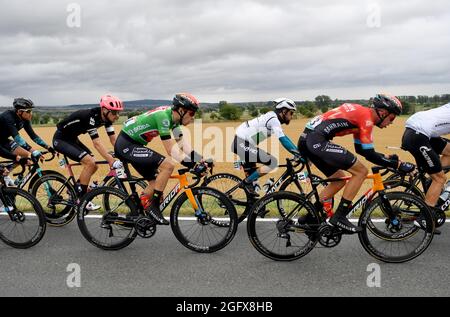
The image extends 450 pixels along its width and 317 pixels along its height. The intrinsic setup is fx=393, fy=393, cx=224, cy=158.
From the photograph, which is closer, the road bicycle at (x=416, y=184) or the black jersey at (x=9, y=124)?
the road bicycle at (x=416, y=184)

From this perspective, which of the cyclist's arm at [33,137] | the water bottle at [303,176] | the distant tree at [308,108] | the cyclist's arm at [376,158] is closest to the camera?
the cyclist's arm at [376,158]

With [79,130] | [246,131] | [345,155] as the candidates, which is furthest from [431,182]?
[79,130]

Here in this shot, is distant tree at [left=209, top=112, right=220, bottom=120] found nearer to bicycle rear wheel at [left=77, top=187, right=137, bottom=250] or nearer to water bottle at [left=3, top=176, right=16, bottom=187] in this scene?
water bottle at [left=3, top=176, right=16, bottom=187]

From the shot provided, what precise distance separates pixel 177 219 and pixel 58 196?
8.40 feet

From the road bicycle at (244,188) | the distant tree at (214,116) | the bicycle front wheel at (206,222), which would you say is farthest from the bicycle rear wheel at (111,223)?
the distant tree at (214,116)

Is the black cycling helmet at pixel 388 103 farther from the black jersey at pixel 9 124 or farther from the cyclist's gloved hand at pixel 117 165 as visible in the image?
the black jersey at pixel 9 124

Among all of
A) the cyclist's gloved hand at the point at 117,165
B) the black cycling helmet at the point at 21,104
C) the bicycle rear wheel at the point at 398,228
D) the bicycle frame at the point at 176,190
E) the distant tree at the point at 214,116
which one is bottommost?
the bicycle rear wheel at the point at 398,228

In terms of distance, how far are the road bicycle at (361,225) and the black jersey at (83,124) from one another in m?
3.12

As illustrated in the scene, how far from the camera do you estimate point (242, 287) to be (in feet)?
13.0

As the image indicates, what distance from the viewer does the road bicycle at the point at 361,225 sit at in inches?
181

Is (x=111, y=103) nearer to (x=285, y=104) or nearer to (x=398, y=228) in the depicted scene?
(x=285, y=104)

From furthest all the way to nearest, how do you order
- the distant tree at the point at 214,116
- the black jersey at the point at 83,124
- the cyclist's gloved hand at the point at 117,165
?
the distant tree at the point at 214,116 → the black jersey at the point at 83,124 → the cyclist's gloved hand at the point at 117,165

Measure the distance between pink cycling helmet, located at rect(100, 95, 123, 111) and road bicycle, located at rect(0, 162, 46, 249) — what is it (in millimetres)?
1656

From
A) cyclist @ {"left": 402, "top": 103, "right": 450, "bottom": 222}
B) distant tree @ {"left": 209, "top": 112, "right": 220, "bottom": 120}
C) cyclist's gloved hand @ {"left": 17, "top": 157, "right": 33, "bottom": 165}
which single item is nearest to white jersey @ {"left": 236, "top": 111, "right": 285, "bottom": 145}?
cyclist @ {"left": 402, "top": 103, "right": 450, "bottom": 222}
